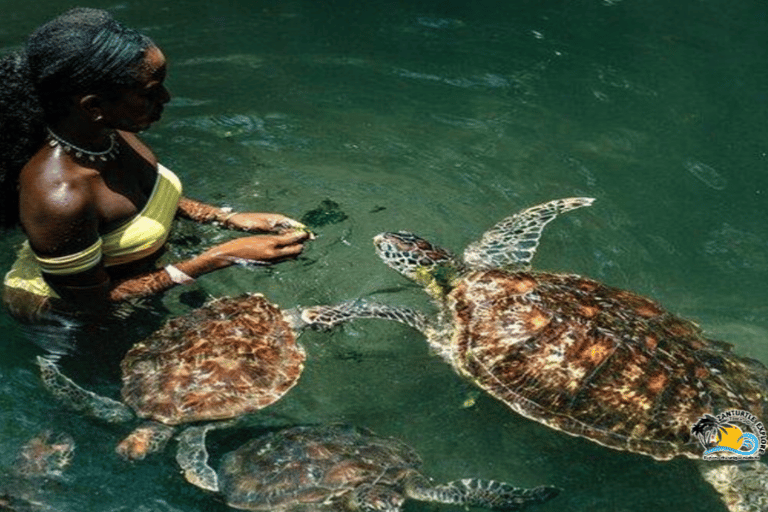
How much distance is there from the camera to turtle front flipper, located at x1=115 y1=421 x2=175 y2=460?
3.49 metres

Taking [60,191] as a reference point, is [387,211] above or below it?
below

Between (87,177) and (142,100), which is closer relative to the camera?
(142,100)

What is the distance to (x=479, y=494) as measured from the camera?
11.1 ft

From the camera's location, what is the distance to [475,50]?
23.1 ft

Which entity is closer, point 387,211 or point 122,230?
point 122,230

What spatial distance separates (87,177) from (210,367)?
99cm

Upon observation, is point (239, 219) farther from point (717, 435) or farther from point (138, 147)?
point (717, 435)

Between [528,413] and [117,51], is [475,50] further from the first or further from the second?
[117,51]

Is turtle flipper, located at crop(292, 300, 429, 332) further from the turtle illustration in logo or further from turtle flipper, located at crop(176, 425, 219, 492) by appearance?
the turtle illustration in logo

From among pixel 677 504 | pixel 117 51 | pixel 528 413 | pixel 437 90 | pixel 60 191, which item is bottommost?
pixel 677 504

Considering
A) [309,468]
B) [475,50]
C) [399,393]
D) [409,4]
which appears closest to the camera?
[309,468]

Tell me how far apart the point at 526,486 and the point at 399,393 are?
779 millimetres

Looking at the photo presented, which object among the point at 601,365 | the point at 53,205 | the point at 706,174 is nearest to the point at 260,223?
the point at 53,205

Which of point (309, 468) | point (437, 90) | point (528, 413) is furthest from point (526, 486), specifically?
point (437, 90)
